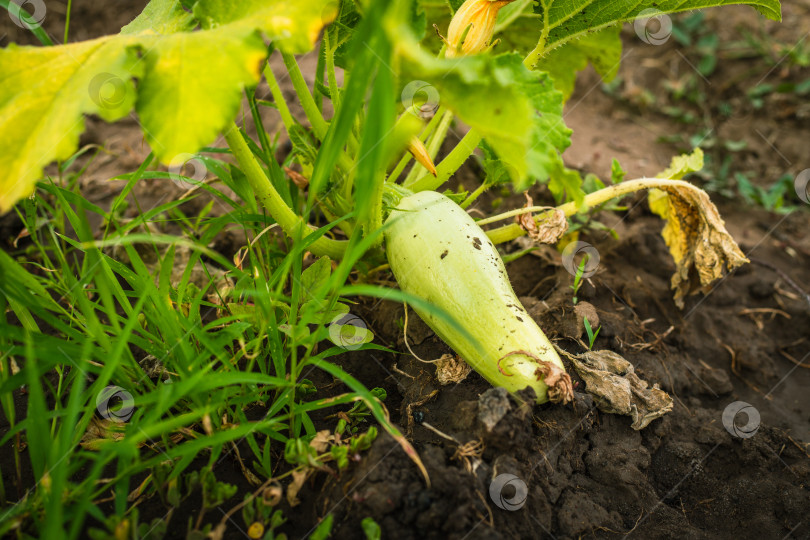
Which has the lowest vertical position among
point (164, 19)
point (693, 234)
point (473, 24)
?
point (693, 234)

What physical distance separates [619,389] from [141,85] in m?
1.32

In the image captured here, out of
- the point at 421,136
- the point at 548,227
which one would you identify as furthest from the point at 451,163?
the point at 548,227

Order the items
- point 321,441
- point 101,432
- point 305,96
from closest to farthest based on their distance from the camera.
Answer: point 321,441 → point 101,432 → point 305,96

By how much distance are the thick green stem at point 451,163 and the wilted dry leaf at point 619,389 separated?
65 cm

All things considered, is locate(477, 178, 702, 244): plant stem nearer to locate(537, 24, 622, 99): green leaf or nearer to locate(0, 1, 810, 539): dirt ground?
locate(0, 1, 810, 539): dirt ground

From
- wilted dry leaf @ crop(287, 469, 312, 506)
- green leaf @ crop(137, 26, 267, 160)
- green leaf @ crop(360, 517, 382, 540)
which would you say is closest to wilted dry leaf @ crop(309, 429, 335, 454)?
wilted dry leaf @ crop(287, 469, 312, 506)

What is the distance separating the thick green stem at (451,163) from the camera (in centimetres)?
174

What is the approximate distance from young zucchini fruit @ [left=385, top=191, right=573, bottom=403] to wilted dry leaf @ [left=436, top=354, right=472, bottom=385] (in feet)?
0.20

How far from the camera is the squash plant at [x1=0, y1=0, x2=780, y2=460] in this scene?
1096mm

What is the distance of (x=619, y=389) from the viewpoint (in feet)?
5.08

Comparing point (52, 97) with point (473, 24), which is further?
point (473, 24)

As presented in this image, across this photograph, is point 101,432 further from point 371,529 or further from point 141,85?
point 141,85

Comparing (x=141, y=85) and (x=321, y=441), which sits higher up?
(x=141, y=85)

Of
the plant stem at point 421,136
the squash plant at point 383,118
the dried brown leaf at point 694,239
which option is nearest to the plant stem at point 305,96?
the squash plant at point 383,118
